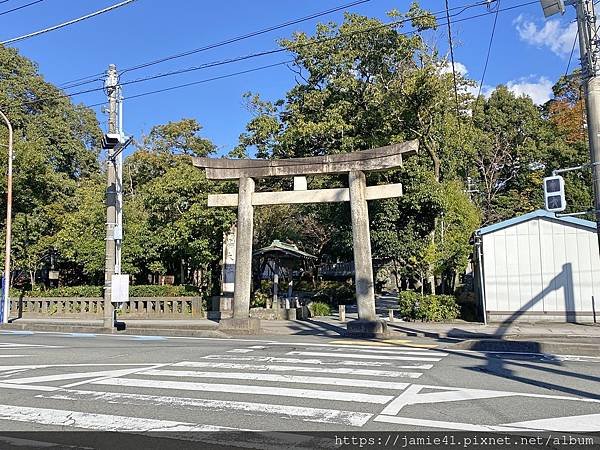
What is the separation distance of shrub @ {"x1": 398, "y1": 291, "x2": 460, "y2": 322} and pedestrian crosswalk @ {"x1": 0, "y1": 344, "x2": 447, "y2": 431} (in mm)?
8340

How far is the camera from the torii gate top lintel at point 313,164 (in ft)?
54.7

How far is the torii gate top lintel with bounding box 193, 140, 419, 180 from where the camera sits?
16.7 meters

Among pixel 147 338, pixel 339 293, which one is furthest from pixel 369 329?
pixel 339 293

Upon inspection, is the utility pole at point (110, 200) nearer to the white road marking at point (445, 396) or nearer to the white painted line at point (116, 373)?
the white painted line at point (116, 373)

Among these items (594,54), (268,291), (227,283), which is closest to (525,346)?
(594,54)

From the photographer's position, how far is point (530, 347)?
42.0 ft

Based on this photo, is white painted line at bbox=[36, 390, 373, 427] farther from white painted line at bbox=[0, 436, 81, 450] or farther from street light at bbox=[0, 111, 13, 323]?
street light at bbox=[0, 111, 13, 323]

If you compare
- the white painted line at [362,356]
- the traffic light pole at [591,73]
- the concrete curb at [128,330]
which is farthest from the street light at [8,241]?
the traffic light pole at [591,73]

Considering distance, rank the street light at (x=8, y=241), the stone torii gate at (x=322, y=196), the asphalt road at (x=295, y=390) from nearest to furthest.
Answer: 1. the asphalt road at (x=295, y=390)
2. the stone torii gate at (x=322, y=196)
3. the street light at (x=8, y=241)

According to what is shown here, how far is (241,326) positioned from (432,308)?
7.63 meters

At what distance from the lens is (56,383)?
8773mm

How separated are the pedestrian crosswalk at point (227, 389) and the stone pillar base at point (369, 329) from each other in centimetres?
426

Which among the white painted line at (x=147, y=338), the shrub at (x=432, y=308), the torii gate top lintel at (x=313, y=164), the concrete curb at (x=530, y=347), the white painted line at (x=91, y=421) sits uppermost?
the torii gate top lintel at (x=313, y=164)

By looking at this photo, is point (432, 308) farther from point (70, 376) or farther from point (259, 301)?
point (70, 376)
